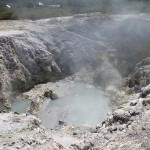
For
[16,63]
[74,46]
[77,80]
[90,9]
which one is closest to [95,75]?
[77,80]

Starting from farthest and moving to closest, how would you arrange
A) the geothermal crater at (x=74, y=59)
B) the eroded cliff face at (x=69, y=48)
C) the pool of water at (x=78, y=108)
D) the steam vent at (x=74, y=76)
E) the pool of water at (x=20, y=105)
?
the eroded cliff face at (x=69, y=48), the geothermal crater at (x=74, y=59), the pool of water at (x=20, y=105), the pool of water at (x=78, y=108), the steam vent at (x=74, y=76)

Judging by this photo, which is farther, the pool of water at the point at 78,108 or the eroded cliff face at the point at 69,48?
the eroded cliff face at the point at 69,48

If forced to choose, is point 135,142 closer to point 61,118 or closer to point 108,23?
point 61,118

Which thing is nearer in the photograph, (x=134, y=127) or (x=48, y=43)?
(x=134, y=127)

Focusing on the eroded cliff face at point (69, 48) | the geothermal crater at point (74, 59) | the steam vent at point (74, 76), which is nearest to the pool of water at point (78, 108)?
the geothermal crater at point (74, 59)

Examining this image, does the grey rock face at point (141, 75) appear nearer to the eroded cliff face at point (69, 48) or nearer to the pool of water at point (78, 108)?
the eroded cliff face at point (69, 48)

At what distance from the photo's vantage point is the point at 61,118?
3519 cm

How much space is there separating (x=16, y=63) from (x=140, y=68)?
49.3 feet

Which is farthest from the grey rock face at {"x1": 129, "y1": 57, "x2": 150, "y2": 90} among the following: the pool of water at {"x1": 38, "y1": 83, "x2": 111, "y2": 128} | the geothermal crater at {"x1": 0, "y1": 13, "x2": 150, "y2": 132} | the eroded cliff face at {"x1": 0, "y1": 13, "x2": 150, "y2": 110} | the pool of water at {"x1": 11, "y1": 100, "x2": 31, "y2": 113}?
the pool of water at {"x1": 11, "y1": 100, "x2": 31, "y2": 113}

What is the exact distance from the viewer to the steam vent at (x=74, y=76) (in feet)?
80.7

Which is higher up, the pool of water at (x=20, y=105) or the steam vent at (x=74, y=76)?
the steam vent at (x=74, y=76)

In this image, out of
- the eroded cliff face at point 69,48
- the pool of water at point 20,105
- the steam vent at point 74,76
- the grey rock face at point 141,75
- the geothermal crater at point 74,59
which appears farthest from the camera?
the eroded cliff face at point 69,48

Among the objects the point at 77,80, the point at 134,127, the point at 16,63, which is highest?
the point at 134,127

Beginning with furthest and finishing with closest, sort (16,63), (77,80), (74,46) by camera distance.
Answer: (74,46) < (77,80) < (16,63)
